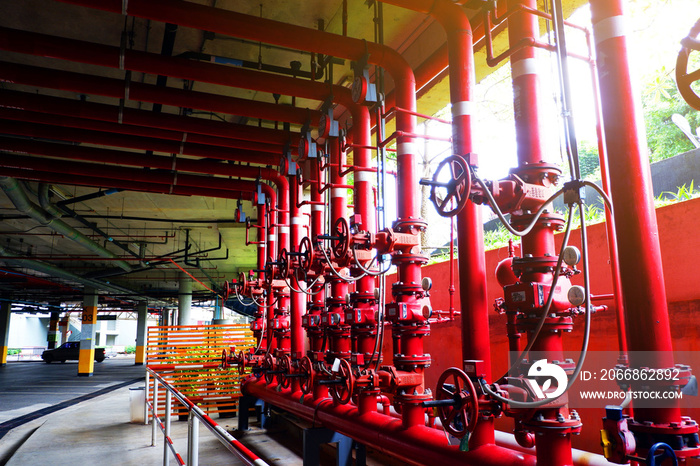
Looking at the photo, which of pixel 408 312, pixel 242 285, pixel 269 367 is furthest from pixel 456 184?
pixel 242 285

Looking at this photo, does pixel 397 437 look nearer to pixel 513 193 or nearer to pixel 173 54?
pixel 513 193

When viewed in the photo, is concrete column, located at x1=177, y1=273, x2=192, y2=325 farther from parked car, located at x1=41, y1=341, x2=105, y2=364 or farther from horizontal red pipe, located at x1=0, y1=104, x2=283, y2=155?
horizontal red pipe, located at x1=0, y1=104, x2=283, y2=155

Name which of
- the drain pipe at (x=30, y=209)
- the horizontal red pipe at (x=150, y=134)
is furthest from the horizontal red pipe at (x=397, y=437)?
the drain pipe at (x=30, y=209)

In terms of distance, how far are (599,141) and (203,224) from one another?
10.4m

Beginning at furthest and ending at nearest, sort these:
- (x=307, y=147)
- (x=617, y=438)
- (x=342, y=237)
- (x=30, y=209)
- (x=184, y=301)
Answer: (x=184, y=301)
(x=30, y=209)
(x=307, y=147)
(x=342, y=237)
(x=617, y=438)

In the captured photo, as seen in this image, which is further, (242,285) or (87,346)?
(87,346)

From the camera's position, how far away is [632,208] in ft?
6.48

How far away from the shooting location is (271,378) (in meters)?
6.38

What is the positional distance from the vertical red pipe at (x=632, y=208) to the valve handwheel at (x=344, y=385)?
7.26 ft

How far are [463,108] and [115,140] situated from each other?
4.81 meters

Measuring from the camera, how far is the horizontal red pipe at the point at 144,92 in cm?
475

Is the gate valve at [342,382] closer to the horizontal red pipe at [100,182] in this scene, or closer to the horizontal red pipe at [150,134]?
the horizontal red pipe at [150,134]

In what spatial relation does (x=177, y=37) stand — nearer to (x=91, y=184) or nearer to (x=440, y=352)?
(x=91, y=184)

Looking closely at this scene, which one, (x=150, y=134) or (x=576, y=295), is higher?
(x=150, y=134)
